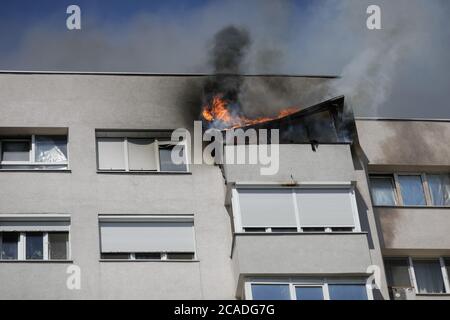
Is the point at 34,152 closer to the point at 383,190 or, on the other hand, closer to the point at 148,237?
the point at 148,237

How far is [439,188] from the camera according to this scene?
24938mm

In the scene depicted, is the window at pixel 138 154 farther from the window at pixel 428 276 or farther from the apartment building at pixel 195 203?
the window at pixel 428 276

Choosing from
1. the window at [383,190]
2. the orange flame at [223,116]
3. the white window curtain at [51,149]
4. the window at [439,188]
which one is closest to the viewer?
the white window curtain at [51,149]

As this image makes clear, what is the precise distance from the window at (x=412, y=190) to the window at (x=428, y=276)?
1.50 m

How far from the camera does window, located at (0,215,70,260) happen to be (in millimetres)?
22219

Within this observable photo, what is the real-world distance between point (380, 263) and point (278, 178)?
110 inches

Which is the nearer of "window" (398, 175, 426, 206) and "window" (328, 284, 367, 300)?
"window" (328, 284, 367, 300)

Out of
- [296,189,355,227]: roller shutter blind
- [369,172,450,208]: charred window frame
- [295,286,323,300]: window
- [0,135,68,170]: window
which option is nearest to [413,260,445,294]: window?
[369,172,450,208]: charred window frame

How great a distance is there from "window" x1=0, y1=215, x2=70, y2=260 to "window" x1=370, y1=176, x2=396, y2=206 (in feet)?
23.2

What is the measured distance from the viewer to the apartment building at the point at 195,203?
2153cm

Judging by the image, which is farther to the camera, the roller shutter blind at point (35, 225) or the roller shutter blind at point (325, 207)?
the roller shutter blind at point (325, 207)

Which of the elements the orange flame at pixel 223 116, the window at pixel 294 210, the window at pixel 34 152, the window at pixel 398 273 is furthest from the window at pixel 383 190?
the window at pixel 34 152

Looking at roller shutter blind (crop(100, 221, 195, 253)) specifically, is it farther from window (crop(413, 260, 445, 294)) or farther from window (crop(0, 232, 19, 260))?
window (crop(413, 260, 445, 294))
